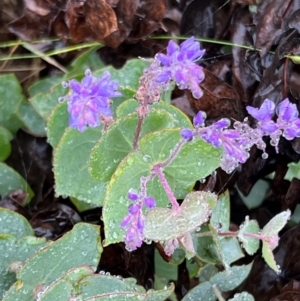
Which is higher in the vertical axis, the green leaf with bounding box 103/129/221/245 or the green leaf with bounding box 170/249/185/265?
the green leaf with bounding box 103/129/221/245

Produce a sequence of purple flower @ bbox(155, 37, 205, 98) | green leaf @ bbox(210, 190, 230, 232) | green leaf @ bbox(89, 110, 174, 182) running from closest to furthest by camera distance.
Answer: purple flower @ bbox(155, 37, 205, 98) → green leaf @ bbox(89, 110, 174, 182) → green leaf @ bbox(210, 190, 230, 232)

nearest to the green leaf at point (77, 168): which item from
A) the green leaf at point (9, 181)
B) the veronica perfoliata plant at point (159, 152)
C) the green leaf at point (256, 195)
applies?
the veronica perfoliata plant at point (159, 152)

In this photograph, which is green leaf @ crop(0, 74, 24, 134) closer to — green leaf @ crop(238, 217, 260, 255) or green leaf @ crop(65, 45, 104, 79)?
green leaf @ crop(65, 45, 104, 79)

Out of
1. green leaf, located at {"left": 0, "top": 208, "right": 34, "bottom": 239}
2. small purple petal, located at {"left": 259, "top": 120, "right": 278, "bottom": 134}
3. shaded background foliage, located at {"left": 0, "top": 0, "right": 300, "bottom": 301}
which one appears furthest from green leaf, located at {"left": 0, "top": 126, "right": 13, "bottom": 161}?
small purple petal, located at {"left": 259, "top": 120, "right": 278, "bottom": 134}

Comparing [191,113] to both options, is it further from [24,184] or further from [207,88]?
[24,184]

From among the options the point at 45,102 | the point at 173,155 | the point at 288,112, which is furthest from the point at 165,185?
the point at 45,102

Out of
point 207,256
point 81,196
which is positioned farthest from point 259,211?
point 81,196

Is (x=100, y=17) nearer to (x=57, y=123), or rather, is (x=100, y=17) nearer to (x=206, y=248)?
(x=57, y=123)
